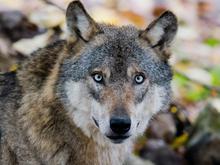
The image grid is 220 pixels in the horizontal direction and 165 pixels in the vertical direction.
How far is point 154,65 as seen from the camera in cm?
787

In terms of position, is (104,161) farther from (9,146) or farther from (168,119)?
(168,119)

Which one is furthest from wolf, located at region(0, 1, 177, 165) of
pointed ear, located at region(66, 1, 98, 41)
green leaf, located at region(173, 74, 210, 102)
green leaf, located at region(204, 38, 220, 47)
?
green leaf, located at region(204, 38, 220, 47)

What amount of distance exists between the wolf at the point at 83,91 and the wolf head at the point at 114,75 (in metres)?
0.01

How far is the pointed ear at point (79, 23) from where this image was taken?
7766mm

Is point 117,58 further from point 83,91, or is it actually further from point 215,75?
point 215,75

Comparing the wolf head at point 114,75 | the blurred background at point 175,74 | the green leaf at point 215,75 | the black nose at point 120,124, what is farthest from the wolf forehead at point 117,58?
the green leaf at point 215,75

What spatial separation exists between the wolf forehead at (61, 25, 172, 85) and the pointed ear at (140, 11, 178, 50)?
0.09 m

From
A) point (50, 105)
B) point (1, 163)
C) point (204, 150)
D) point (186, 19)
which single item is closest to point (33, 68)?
point (50, 105)

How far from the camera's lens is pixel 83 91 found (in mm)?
7645

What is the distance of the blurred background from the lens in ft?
37.6

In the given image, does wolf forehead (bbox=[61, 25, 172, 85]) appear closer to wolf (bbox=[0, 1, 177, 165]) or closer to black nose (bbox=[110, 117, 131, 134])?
wolf (bbox=[0, 1, 177, 165])

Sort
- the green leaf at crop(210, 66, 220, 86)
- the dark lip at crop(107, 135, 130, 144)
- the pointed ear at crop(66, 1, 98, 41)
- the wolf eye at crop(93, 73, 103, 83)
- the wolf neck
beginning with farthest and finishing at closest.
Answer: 1. the green leaf at crop(210, 66, 220, 86)
2. the wolf neck
3. the pointed ear at crop(66, 1, 98, 41)
4. the wolf eye at crop(93, 73, 103, 83)
5. the dark lip at crop(107, 135, 130, 144)

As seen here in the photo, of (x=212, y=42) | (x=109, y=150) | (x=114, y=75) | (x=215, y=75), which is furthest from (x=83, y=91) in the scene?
(x=212, y=42)

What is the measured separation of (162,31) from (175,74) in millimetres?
5919
